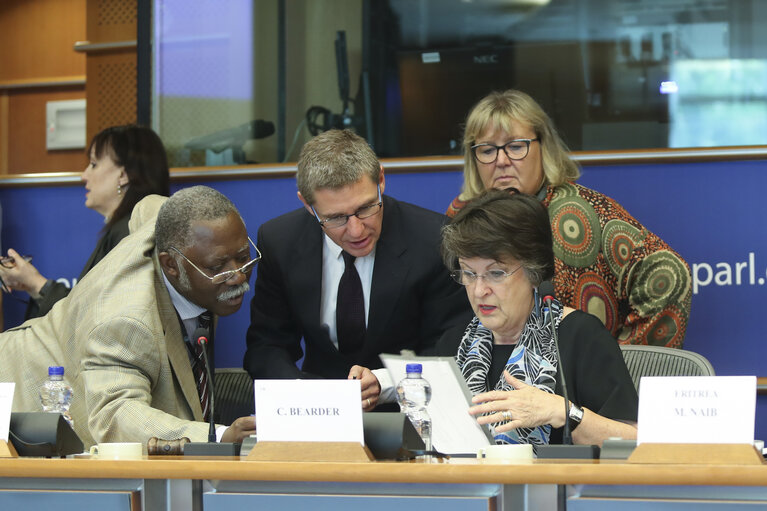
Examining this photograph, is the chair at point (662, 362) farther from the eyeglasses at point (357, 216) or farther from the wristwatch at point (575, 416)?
the eyeglasses at point (357, 216)

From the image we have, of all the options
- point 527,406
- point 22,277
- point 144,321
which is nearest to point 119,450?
point 144,321


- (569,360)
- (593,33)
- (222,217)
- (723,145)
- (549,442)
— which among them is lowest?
(549,442)

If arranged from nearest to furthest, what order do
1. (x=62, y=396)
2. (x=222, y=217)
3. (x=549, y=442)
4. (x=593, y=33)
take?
(x=549, y=442) < (x=62, y=396) < (x=222, y=217) < (x=593, y=33)

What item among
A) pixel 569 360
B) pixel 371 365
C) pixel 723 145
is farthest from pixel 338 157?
pixel 723 145

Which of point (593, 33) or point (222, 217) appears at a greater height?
point (593, 33)

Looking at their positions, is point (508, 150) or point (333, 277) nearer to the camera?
point (333, 277)

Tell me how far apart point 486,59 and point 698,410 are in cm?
261

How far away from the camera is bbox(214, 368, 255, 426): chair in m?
2.92

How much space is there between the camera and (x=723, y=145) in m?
3.58

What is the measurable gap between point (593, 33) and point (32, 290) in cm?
228

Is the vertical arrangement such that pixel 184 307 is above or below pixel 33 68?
below

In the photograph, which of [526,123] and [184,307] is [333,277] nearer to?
[184,307]

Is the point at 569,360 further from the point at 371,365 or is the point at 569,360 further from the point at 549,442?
the point at 371,365

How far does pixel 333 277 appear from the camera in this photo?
2904 millimetres
